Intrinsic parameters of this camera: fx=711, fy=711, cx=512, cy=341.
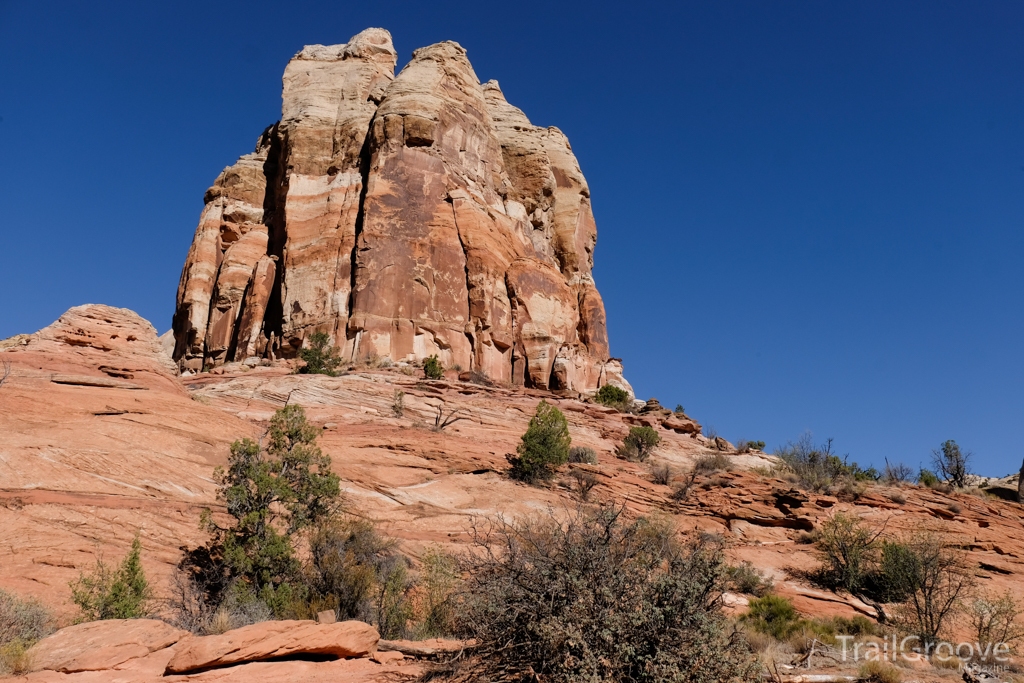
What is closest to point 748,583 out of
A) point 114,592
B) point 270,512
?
point 270,512

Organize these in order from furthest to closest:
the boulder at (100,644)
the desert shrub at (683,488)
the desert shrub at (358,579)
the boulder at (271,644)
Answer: the desert shrub at (683,488) < the desert shrub at (358,579) < the boulder at (271,644) < the boulder at (100,644)

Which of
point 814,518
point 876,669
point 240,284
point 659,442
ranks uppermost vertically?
point 240,284

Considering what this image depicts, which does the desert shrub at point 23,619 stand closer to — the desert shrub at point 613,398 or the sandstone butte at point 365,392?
the sandstone butte at point 365,392

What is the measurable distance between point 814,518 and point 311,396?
16.7m

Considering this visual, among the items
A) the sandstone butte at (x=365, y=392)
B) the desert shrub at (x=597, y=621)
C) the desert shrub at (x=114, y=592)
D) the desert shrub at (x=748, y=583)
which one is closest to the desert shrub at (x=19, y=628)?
the sandstone butte at (x=365, y=392)

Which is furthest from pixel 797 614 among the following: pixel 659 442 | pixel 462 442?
pixel 659 442

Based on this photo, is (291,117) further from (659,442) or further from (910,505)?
(910,505)

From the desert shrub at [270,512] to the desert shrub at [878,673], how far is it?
27.5 ft

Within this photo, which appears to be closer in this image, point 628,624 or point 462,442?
point 628,624

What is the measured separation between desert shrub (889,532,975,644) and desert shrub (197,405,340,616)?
36.8 feet

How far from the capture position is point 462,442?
876 inches

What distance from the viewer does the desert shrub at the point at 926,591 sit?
13359 mm

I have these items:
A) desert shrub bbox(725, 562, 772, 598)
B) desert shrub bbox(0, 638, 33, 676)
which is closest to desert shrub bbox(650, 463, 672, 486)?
desert shrub bbox(725, 562, 772, 598)

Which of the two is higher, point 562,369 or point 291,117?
point 291,117
